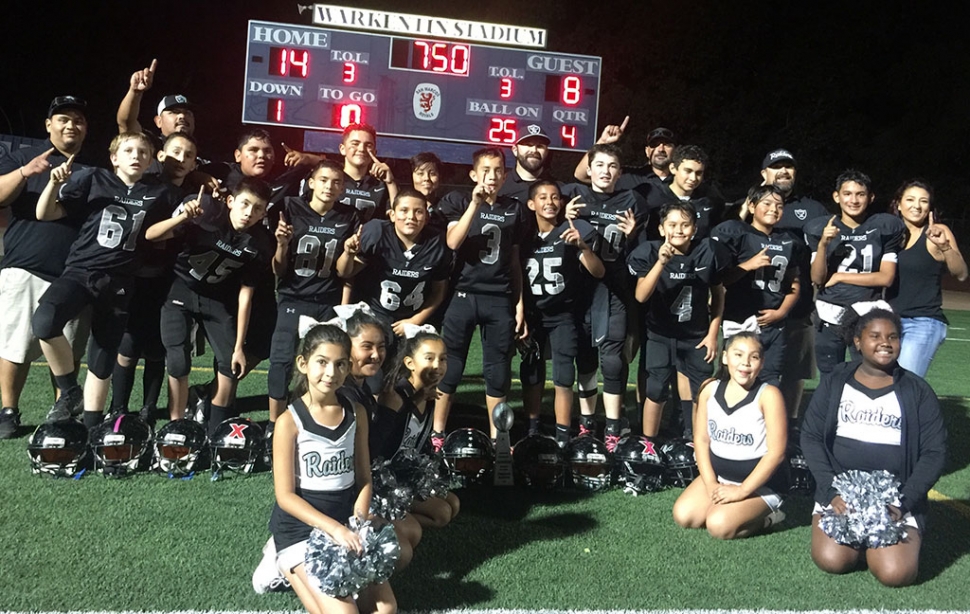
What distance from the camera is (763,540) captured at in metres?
4.48

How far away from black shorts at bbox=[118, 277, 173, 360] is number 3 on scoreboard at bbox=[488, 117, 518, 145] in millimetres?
7949

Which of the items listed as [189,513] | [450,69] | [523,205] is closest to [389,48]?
[450,69]

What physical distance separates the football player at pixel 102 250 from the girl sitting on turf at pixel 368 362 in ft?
6.52

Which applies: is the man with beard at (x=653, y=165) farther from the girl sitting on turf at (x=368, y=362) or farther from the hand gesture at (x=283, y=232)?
the girl sitting on turf at (x=368, y=362)

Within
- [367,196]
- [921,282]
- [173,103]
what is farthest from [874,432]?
[173,103]

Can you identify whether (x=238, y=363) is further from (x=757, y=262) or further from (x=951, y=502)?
(x=951, y=502)

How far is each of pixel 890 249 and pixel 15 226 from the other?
17.6 ft

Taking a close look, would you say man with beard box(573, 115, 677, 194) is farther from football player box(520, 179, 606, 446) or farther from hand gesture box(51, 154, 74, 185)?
hand gesture box(51, 154, 74, 185)

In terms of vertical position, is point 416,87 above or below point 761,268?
above

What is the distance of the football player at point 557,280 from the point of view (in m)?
5.91

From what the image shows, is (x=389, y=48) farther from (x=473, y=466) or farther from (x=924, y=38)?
(x=924, y=38)

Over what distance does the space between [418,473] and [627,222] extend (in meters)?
2.44

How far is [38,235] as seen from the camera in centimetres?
561

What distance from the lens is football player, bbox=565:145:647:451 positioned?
6.02 metres
